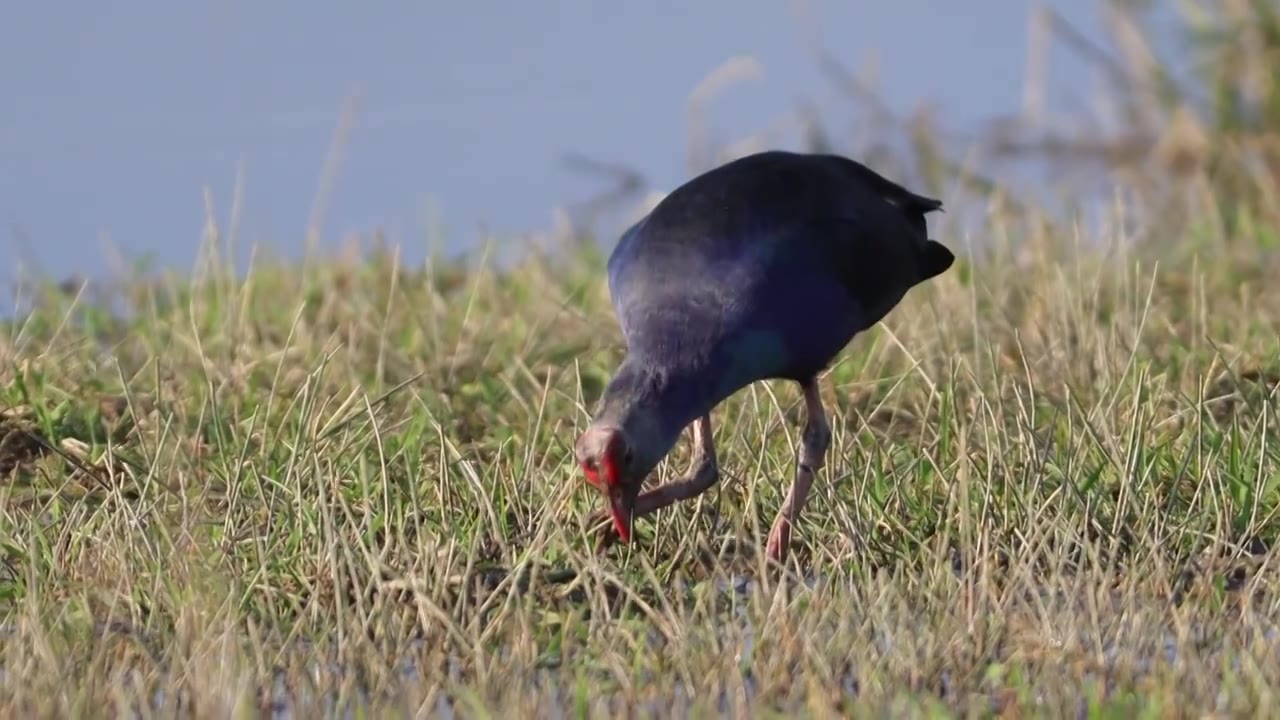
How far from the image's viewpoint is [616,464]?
4070mm

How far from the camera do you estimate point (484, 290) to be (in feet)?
23.0

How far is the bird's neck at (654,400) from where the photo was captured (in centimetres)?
412

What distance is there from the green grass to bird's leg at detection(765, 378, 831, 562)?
36mm

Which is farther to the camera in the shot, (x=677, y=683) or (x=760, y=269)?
(x=760, y=269)

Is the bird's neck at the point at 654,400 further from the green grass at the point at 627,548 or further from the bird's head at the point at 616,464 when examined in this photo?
the green grass at the point at 627,548

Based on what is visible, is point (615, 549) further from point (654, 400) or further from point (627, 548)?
point (654, 400)

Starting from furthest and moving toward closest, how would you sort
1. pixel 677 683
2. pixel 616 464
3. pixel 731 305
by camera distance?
pixel 731 305 < pixel 616 464 < pixel 677 683

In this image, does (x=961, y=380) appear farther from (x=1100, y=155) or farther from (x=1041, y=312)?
(x=1100, y=155)

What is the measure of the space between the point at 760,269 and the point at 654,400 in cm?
36

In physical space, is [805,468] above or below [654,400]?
below

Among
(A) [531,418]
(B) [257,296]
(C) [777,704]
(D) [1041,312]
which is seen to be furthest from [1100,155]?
(C) [777,704]

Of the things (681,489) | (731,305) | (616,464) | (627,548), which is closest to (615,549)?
(627,548)

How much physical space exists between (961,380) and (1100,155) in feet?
12.9

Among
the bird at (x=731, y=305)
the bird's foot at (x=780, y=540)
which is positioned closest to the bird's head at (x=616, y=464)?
the bird at (x=731, y=305)
